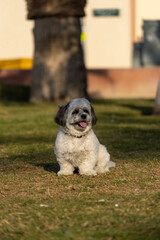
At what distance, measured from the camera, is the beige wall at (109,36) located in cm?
2828

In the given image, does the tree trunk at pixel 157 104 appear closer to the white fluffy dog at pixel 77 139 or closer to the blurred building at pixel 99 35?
the white fluffy dog at pixel 77 139

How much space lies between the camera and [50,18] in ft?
61.9

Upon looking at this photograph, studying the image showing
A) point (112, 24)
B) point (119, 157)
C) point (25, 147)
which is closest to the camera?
point (119, 157)

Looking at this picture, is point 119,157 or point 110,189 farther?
point 119,157

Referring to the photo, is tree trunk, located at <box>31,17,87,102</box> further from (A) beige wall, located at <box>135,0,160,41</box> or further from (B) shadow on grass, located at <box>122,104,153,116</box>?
(A) beige wall, located at <box>135,0,160,41</box>

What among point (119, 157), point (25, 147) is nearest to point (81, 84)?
point (25, 147)

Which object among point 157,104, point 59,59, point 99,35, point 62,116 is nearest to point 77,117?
point 62,116

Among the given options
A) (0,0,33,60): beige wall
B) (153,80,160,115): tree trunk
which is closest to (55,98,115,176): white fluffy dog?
(153,80,160,115): tree trunk

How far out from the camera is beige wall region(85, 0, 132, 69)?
28.3 meters

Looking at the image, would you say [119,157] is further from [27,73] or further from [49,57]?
[27,73]

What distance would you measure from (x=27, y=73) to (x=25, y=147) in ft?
43.7

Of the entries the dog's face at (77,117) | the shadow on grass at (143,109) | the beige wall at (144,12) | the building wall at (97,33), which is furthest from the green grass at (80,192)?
the beige wall at (144,12)

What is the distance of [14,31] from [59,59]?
10233mm

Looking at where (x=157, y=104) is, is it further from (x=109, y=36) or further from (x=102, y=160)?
(x=109, y=36)
